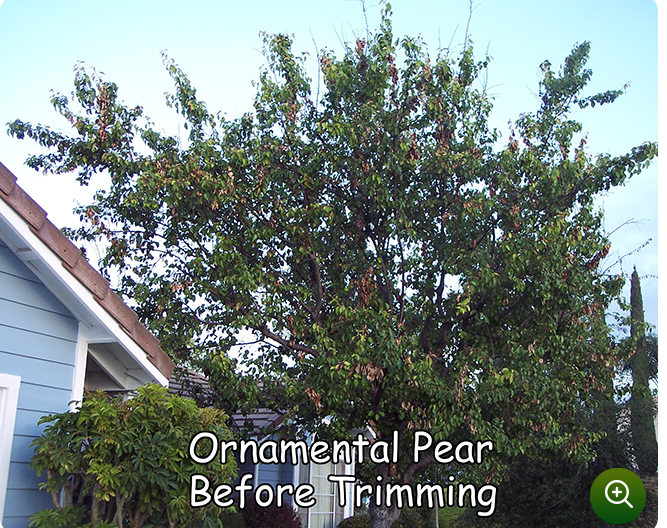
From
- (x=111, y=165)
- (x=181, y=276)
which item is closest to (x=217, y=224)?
(x=181, y=276)

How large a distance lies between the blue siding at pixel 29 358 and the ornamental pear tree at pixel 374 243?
4.83 meters

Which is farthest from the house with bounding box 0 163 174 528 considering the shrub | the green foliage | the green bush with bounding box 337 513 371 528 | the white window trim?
the green bush with bounding box 337 513 371 528

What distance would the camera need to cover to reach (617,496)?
501 inches

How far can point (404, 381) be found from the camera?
10.3 meters

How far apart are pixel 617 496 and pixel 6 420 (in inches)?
464

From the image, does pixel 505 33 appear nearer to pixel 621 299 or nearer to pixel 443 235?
pixel 443 235

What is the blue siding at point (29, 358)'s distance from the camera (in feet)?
17.6

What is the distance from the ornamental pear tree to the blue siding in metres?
4.83

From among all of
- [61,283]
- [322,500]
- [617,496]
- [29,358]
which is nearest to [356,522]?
[322,500]

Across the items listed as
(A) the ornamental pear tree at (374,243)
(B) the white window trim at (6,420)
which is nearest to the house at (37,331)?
(B) the white window trim at (6,420)

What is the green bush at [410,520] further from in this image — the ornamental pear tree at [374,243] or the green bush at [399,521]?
the ornamental pear tree at [374,243]

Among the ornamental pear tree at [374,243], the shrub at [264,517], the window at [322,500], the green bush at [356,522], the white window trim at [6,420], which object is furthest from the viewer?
the green bush at [356,522]

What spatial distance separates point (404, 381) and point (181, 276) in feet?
16.1

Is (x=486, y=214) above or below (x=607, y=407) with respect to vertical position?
above
